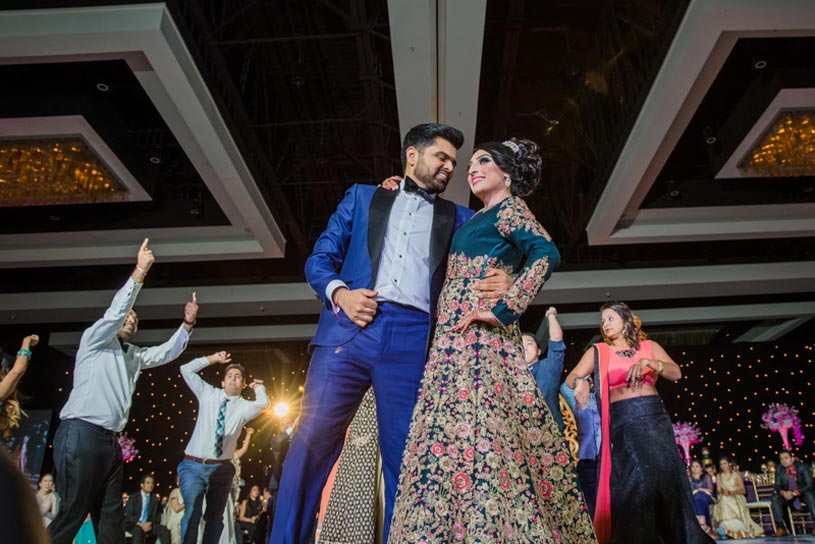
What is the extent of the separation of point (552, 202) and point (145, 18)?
5.59 meters

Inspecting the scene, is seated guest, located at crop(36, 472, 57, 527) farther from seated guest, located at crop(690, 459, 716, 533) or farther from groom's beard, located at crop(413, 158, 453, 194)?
seated guest, located at crop(690, 459, 716, 533)

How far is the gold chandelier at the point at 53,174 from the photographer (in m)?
6.16

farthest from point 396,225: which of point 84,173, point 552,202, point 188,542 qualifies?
point 552,202

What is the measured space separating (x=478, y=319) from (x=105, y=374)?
2.72m

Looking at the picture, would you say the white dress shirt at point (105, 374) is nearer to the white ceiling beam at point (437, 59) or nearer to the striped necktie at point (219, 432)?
the striped necktie at point (219, 432)

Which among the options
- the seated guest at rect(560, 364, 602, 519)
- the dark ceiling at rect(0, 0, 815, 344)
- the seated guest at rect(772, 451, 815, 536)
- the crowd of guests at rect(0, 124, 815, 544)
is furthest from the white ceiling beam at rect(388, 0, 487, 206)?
the seated guest at rect(772, 451, 815, 536)

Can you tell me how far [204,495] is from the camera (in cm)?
474

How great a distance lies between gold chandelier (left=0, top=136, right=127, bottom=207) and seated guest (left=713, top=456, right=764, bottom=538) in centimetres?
859

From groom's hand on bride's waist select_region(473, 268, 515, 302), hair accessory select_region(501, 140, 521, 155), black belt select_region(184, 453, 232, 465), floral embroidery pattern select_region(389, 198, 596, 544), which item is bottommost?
floral embroidery pattern select_region(389, 198, 596, 544)

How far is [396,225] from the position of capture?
6.88 ft

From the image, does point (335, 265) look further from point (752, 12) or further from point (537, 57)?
point (537, 57)

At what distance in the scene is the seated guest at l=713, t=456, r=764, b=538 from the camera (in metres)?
8.13

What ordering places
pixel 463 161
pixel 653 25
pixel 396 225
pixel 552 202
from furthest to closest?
pixel 552 202 < pixel 463 161 < pixel 653 25 < pixel 396 225

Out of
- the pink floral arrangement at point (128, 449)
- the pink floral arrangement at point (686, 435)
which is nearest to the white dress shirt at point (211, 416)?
the pink floral arrangement at point (128, 449)
